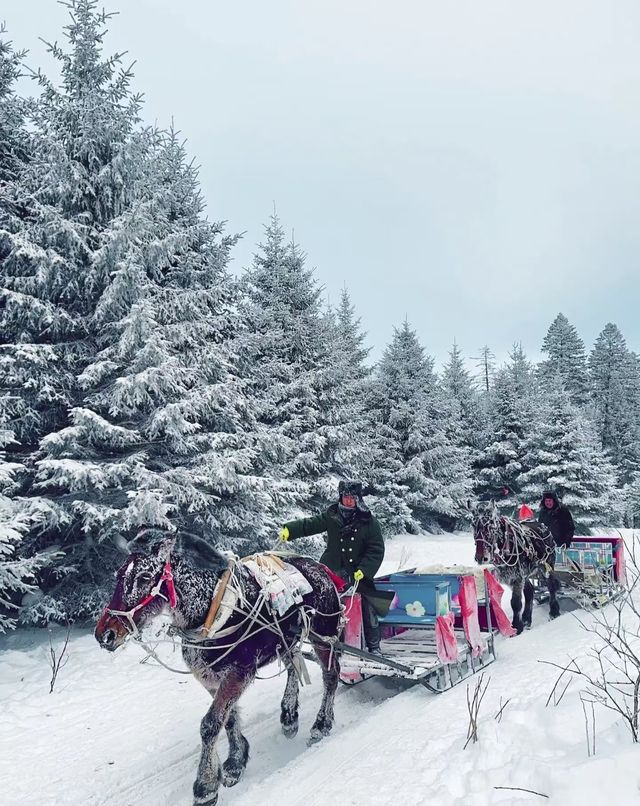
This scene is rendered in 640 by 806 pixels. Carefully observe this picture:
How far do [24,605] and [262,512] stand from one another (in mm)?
4745

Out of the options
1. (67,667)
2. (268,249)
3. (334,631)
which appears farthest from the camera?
(268,249)

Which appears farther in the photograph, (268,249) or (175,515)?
(268,249)

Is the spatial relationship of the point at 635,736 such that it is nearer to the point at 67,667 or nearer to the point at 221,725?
the point at 221,725

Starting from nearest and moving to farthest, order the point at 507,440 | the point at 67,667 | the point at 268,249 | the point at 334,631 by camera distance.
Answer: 1. the point at 334,631
2. the point at 67,667
3. the point at 268,249
4. the point at 507,440

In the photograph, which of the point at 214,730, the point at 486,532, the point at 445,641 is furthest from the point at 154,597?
the point at 486,532

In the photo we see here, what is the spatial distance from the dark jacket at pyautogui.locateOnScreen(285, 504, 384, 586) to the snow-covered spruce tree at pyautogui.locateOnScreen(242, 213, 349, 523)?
7.77 meters

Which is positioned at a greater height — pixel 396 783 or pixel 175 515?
pixel 175 515

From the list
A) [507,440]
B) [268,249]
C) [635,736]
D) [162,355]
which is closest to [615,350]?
[507,440]

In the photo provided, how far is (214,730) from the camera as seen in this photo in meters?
4.51

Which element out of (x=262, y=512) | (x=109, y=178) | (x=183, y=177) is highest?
(x=183, y=177)

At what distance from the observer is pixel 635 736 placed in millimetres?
3666

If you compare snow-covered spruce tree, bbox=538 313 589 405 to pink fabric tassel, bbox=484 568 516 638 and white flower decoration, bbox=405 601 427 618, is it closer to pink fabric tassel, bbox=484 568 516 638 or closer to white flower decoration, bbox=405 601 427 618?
pink fabric tassel, bbox=484 568 516 638

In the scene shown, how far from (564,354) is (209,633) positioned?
149 feet

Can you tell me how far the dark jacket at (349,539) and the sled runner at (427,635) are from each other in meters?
0.42
